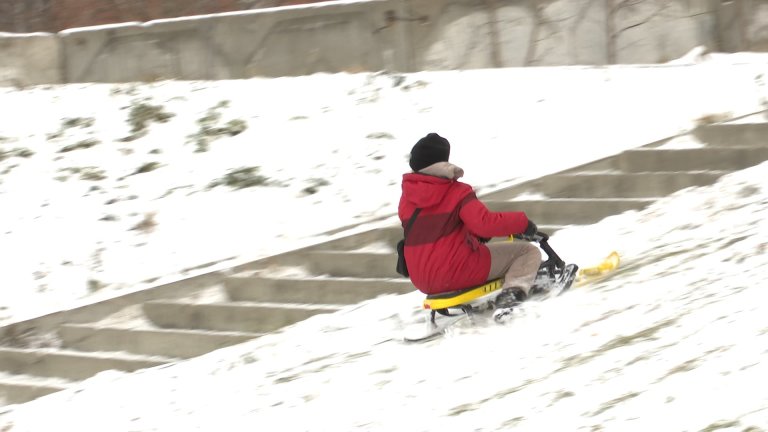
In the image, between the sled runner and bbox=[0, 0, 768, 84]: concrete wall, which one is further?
A: bbox=[0, 0, 768, 84]: concrete wall

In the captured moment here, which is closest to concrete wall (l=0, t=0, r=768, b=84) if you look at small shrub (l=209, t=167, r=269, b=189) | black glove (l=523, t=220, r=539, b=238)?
small shrub (l=209, t=167, r=269, b=189)

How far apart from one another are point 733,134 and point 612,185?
1.21 metres

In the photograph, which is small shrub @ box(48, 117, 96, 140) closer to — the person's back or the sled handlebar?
the person's back

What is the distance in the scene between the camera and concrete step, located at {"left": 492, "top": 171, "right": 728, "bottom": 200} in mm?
9344

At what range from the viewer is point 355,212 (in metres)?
10.6

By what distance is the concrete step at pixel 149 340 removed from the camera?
8367 mm

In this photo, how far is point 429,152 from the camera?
23.1 feet

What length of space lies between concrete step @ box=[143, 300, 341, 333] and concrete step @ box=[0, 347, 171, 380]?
509mm

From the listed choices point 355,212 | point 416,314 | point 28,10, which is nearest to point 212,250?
point 355,212

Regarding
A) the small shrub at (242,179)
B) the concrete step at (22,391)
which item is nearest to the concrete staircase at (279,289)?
the concrete step at (22,391)

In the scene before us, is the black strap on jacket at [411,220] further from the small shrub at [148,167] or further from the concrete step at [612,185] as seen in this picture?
the small shrub at [148,167]

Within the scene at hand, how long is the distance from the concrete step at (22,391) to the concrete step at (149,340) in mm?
576

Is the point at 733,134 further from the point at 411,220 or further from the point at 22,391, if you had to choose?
the point at 22,391

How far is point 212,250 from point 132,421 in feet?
11.2
